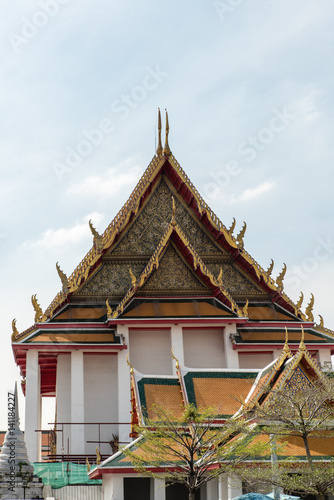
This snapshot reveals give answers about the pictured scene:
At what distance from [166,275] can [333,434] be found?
850cm

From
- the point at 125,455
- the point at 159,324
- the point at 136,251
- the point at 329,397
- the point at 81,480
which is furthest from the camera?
the point at 136,251

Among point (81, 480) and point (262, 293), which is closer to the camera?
point (81, 480)

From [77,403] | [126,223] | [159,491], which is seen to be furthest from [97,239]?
[159,491]

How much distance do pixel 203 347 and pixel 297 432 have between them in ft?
25.2

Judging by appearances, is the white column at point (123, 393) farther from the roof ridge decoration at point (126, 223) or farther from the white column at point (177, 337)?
the roof ridge decoration at point (126, 223)

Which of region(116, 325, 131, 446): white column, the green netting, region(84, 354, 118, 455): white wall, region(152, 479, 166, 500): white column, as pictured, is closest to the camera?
region(152, 479, 166, 500): white column

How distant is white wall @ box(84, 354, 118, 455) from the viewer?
61.4 ft

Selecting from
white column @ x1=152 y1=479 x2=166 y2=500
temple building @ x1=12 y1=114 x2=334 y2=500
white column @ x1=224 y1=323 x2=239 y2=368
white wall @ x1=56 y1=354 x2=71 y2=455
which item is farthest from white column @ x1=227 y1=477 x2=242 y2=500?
white wall @ x1=56 y1=354 x2=71 y2=455

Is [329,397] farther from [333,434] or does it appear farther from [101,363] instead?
[101,363]

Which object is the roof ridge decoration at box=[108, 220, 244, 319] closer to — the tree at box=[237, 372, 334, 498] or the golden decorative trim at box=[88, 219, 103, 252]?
the golden decorative trim at box=[88, 219, 103, 252]

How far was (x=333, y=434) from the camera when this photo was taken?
12.2 meters

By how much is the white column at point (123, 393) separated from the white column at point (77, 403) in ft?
2.88

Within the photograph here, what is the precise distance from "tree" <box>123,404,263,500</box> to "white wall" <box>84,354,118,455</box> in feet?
17.5

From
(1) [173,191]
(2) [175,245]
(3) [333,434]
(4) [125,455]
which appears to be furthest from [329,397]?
(1) [173,191]
